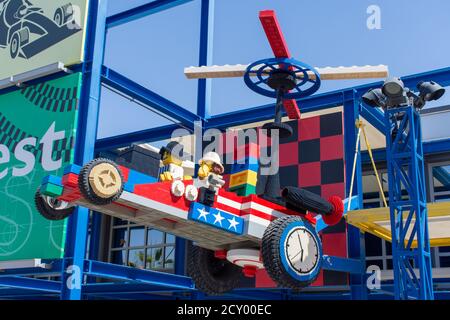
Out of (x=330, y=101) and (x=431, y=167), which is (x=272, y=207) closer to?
(x=330, y=101)

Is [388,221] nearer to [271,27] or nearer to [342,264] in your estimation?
[342,264]

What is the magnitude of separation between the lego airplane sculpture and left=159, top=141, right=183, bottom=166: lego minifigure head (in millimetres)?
1214

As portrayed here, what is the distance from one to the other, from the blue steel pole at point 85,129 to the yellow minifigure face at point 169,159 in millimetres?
4339

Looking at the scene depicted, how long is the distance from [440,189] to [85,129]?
8225 millimetres

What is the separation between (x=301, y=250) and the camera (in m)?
5.81

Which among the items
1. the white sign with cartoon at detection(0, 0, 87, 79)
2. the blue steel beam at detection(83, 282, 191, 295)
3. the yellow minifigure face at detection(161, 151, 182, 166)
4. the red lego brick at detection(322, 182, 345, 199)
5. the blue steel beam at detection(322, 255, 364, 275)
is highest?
the white sign with cartoon at detection(0, 0, 87, 79)

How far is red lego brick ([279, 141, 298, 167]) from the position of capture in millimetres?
12672

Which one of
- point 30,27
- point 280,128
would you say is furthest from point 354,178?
point 30,27

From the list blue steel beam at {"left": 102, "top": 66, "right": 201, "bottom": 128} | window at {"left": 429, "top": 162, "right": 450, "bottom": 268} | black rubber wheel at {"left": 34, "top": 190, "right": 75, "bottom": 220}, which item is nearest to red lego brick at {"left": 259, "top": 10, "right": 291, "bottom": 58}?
black rubber wheel at {"left": 34, "top": 190, "right": 75, "bottom": 220}

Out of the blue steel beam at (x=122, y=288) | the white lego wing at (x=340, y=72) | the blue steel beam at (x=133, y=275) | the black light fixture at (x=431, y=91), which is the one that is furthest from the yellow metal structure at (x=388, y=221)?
the blue steel beam at (x=122, y=288)

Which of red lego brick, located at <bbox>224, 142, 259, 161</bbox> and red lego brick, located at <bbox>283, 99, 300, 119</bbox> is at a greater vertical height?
red lego brick, located at <bbox>283, 99, 300, 119</bbox>

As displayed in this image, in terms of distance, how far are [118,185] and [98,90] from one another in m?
5.91

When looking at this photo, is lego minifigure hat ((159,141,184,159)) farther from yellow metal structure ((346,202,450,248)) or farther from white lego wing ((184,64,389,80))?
yellow metal structure ((346,202,450,248))

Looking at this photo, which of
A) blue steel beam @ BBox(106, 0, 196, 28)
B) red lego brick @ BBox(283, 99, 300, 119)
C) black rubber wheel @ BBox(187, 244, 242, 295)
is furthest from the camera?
blue steel beam @ BBox(106, 0, 196, 28)
